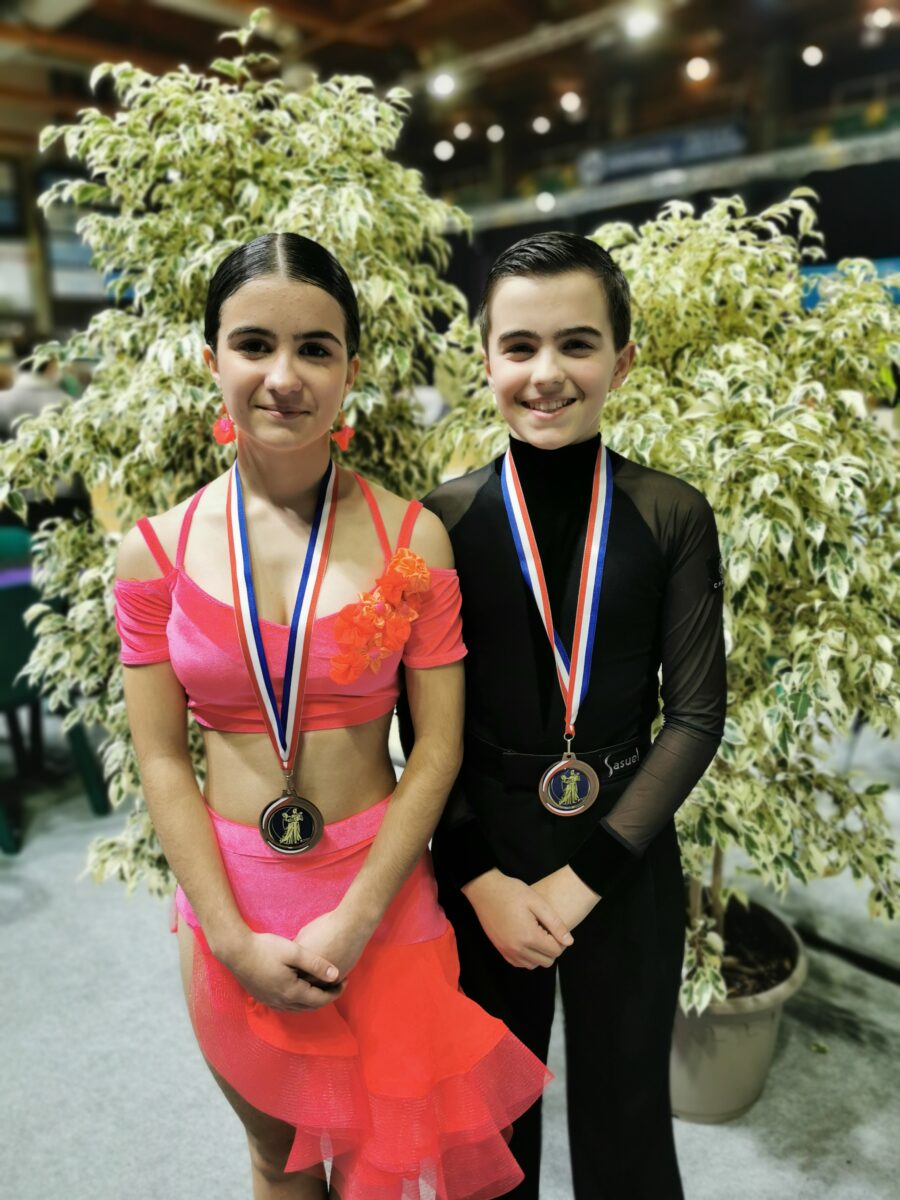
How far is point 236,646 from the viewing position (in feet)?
3.71

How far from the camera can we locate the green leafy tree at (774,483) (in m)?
1.69

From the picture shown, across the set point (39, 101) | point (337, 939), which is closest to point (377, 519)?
point (337, 939)

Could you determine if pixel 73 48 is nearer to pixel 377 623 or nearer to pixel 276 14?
pixel 276 14

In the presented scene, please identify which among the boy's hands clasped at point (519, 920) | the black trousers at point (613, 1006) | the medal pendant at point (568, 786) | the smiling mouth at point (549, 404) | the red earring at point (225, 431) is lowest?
the black trousers at point (613, 1006)

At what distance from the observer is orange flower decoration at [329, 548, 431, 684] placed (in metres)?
1.11

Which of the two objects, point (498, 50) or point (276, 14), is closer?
point (276, 14)

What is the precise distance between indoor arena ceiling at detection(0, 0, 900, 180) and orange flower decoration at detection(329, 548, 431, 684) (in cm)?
691

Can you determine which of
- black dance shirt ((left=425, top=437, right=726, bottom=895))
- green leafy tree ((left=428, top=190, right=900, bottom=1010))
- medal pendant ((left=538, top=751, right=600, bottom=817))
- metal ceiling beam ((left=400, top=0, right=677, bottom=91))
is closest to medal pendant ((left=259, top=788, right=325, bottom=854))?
black dance shirt ((left=425, top=437, right=726, bottom=895))

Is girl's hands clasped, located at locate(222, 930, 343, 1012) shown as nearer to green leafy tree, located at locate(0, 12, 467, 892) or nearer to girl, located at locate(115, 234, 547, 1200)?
girl, located at locate(115, 234, 547, 1200)

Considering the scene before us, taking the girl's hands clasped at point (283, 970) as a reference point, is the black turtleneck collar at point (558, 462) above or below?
above

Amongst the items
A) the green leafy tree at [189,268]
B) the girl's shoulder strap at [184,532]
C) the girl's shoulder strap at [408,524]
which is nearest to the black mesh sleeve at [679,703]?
the girl's shoulder strap at [408,524]

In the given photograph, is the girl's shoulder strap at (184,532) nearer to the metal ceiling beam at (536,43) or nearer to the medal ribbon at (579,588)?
the medal ribbon at (579,588)

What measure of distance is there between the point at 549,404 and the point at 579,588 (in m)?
0.25

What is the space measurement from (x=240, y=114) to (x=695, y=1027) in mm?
2239
